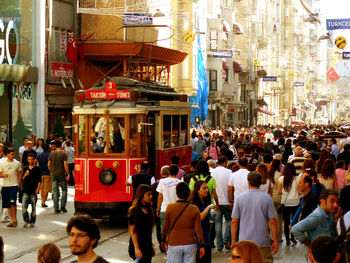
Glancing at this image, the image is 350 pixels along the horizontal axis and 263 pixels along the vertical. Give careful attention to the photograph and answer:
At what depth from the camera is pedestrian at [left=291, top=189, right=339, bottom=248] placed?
7.88 metres

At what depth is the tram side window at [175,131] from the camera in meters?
17.9

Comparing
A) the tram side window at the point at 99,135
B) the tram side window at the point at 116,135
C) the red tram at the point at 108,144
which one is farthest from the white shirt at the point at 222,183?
the tram side window at the point at 99,135

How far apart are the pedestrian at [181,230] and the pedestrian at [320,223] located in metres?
1.47

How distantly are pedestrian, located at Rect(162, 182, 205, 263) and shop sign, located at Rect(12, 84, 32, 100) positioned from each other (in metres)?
23.2

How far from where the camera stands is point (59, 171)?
61.0 feet

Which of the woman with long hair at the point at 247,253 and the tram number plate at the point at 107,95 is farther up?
the tram number plate at the point at 107,95

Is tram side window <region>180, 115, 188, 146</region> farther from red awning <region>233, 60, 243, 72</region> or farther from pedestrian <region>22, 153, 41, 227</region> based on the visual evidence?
red awning <region>233, 60, 243, 72</region>

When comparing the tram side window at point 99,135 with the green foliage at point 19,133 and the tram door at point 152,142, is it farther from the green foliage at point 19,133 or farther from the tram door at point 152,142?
the green foliage at point 19,133

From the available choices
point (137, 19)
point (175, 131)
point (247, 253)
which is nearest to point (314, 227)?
point (247, 253)

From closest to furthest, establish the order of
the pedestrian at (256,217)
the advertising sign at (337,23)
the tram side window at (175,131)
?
the pedestrian at (256,217)
the tram side window at (175,131)
the advertising sign at (337,23)

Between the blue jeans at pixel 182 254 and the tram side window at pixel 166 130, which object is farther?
the tram side window at pixel 166 130

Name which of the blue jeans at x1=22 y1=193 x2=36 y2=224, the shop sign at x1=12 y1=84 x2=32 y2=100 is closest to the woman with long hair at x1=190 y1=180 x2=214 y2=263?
the blue jeans at x1=22 y1=193 x2=36 y2=224

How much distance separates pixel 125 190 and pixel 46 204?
531cm

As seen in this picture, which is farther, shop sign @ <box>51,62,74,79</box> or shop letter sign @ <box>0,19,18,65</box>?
shop sign @ <box>51,62,74,79</box>
